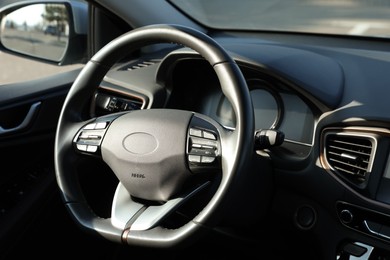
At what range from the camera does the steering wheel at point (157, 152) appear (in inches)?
52.2

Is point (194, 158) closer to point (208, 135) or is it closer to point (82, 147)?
point (208, 135)

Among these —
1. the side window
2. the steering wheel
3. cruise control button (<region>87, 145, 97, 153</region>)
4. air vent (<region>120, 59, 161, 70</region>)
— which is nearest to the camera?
the steering wheel

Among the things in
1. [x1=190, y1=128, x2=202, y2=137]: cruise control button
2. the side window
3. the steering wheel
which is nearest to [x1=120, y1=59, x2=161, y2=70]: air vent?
the side window

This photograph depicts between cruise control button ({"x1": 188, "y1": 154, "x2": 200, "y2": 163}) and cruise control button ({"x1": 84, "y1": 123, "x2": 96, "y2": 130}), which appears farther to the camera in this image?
cruise control button ({"x1": 84, "y1": 123, "x2": 96, "y2": 130})

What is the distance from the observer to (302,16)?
256 centimetres

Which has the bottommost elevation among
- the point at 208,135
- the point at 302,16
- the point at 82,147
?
the point at 82,147

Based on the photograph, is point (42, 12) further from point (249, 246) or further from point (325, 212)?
point (325, 212)

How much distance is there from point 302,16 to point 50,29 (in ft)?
3.98

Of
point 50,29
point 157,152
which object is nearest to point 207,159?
point 157,152

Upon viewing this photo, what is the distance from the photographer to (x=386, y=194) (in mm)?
1573

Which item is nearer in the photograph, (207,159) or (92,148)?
(207,159)

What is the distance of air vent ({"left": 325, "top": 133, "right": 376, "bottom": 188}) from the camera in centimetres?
157

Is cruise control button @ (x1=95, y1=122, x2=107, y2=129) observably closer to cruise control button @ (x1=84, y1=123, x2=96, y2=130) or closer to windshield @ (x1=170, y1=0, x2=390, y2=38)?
cruise control button @ (x1=84, y1=123, x2=96, y2=130)

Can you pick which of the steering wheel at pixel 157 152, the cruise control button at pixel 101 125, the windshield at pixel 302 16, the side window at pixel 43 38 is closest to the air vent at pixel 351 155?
the steering wheel at pixel 157 152
